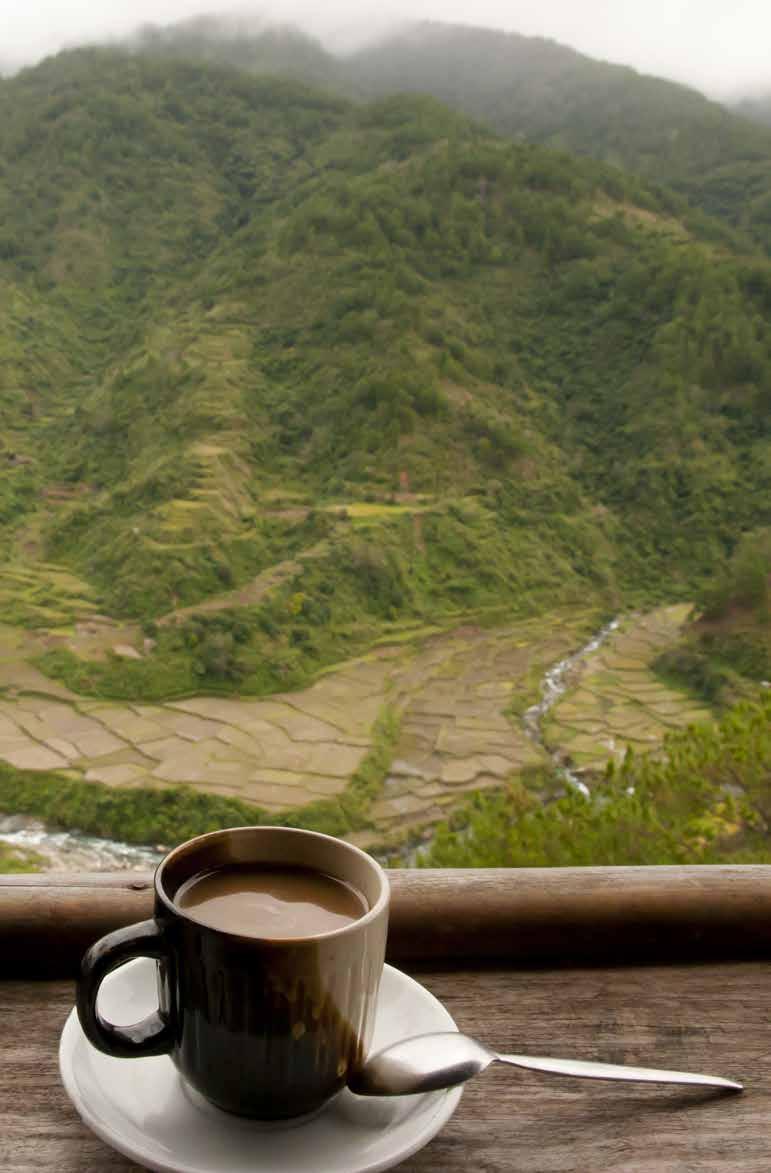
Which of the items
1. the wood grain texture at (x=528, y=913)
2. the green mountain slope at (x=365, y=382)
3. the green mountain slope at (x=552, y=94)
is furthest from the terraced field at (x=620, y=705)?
the green mountain slope at (x=552, y=94)

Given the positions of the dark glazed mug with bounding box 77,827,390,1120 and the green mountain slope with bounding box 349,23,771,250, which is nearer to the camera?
the dark glazed mug with bounding box 77,827,390,1120

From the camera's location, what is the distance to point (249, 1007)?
283 mm

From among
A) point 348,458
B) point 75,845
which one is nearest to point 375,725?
point 75,845

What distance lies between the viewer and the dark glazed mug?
0.28m

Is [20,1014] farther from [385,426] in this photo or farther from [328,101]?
[328,101]

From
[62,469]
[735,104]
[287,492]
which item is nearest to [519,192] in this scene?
[287,492]

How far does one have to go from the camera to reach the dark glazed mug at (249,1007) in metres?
0.28

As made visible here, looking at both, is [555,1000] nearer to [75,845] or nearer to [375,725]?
[75,845]

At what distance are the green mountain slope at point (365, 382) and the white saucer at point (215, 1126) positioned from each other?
6.57m

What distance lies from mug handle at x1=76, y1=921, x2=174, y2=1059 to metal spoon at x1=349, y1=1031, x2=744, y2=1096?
0.06 meters

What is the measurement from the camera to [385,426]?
9.44m

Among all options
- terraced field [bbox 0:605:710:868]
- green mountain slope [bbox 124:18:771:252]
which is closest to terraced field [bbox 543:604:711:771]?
terraced field [bbox 0:605:710:868]

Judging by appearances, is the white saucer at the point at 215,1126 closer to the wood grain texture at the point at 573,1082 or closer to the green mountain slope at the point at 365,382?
the wood grain texture at the point at 573,1082

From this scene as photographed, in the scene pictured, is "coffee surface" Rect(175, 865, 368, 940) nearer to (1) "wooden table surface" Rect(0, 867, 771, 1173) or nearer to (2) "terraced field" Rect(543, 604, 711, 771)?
(1) "wooden table surface" Rect(0, 867, 771, 1173)
